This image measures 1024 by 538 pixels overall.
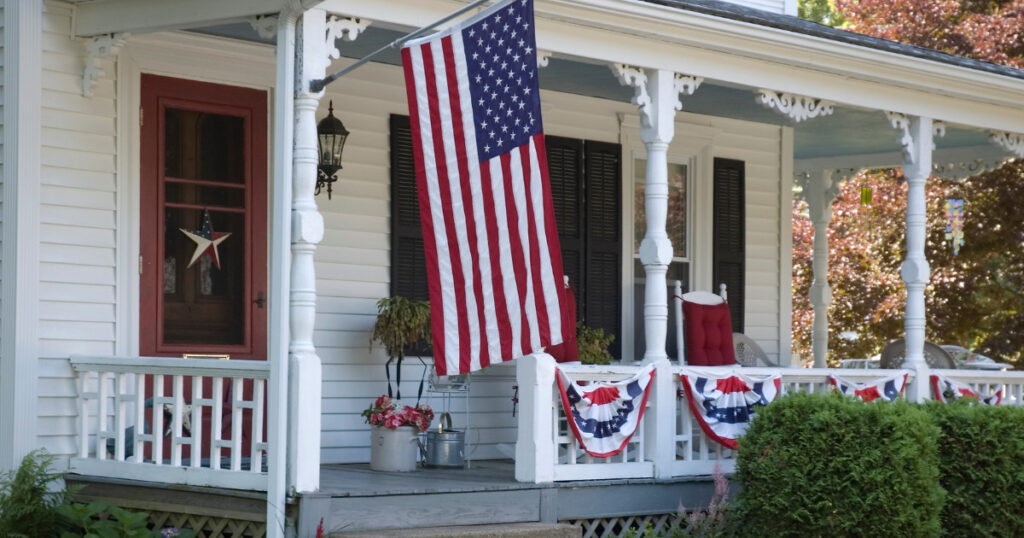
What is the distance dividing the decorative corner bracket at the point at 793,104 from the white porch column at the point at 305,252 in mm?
3675

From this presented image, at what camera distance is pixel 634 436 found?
9.30 meters

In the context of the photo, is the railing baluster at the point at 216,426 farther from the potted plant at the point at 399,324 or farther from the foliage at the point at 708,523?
the foliage at the point at 708,523

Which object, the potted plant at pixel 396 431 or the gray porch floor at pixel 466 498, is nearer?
the gray porch floor at pixel 466 498

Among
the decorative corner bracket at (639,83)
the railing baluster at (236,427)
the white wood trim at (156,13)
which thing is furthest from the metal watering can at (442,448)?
the white wood trim at (156,13)

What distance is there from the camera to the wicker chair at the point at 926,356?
39.5 ft

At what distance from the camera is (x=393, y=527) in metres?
7.75

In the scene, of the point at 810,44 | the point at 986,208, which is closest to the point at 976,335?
the point at 986,208

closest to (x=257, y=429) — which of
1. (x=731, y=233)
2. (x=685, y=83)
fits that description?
(x=685, y=83)

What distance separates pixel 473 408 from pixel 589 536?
2147mm

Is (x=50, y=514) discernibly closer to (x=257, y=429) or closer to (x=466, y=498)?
(x=257, y=429)

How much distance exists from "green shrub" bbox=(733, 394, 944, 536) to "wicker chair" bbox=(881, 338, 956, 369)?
3506mm

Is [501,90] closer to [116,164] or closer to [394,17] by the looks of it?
[394,17]

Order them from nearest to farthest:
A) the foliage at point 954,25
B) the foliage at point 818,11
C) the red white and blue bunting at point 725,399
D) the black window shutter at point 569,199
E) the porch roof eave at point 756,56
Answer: the porch roof eave at point 756,56, the red white and blue bunting at point 725,399, the black window shutter at point 569,199, the foliage at point 954,25, the foliage at point 818,11

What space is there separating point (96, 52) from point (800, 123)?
6.60 metres
